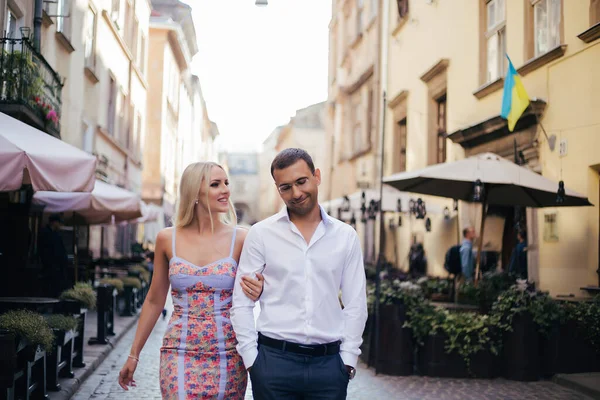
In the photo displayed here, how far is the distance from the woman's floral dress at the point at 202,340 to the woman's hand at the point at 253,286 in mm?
329

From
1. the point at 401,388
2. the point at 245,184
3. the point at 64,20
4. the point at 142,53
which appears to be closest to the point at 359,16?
the point at 142,53

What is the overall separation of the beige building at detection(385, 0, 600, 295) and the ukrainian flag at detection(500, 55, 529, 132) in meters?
0.61

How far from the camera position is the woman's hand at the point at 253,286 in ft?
10.9

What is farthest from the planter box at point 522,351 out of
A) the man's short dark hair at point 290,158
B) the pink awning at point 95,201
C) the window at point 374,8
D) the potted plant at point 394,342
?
the window at point 374,8

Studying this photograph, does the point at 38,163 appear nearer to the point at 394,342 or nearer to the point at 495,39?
the point at 394,342

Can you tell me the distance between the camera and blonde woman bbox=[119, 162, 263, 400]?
3557 millimetres

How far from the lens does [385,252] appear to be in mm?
23906

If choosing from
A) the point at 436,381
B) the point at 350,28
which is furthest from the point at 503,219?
the point at 350,28

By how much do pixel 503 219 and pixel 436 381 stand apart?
737 centimetres

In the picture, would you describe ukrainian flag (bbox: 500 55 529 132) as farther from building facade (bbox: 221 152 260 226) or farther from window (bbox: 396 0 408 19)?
building facade (bbox: 221 152 260 226)

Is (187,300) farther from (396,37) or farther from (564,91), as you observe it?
(396,37)

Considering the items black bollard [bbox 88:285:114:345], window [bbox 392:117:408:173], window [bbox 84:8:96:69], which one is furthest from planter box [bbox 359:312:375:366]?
window [bbox 84:8:96:69]

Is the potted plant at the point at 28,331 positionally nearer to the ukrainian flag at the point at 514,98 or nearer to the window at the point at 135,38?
the ukrainian flag at the point at 514,98

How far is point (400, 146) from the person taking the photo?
22.7 m
